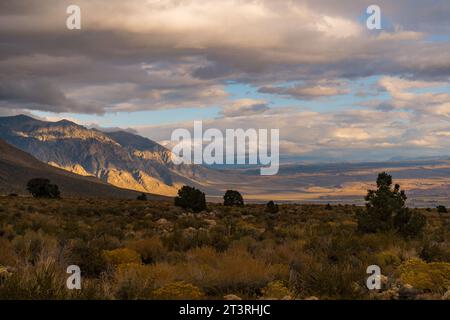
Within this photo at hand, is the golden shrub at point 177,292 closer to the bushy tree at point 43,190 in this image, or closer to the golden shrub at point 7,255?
the golden shrub at point 7,255

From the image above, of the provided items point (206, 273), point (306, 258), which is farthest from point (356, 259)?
point (206, 273)

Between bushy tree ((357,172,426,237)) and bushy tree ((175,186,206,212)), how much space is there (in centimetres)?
2502

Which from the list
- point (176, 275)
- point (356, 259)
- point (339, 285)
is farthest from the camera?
point (356, 259)

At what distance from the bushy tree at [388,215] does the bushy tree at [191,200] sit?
25.0m

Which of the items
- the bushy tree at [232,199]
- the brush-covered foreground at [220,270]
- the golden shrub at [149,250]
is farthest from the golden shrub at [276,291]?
the bushy tree at [232,199]

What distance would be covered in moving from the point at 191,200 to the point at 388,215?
2764 cm

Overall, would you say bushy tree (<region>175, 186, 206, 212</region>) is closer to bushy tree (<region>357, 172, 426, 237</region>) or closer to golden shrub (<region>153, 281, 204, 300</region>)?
bushy tree (<region>357, 172, 426, 237</region>)

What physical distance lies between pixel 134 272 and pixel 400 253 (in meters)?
8.59

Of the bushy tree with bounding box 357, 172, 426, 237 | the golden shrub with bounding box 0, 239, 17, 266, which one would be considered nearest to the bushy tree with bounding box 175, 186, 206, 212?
the bushy tree with bounding box 357, 172, 426, 237

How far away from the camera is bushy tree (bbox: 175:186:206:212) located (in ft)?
156

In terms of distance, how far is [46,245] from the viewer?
48.3 ft
